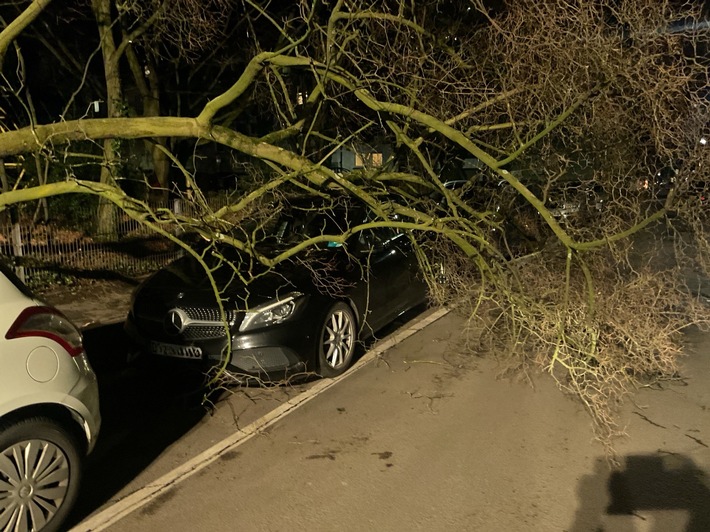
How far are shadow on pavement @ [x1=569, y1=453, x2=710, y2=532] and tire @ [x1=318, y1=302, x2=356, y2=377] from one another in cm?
240

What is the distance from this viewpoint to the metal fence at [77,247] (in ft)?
26.5

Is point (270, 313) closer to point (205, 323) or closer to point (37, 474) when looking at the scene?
point (205, 323)

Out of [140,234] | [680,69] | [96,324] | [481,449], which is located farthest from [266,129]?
[481,449]

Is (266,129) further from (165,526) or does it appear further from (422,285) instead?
(165,526)

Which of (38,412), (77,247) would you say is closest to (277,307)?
(38,412)

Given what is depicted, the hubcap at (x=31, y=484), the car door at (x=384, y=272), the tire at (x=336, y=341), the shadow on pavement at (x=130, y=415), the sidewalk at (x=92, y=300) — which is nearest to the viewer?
the hubcap at (x=31, y=484)

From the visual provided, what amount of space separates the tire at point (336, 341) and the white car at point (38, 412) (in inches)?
89.2

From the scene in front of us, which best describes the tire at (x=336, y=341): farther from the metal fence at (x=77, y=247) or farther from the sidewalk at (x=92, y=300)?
the sidewalk at (x=92, y=300)

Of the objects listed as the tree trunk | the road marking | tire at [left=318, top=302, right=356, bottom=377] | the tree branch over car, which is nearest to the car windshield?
the tree branch over car

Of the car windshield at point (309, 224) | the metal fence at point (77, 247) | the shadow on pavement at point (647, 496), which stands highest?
the metal fence at point (77, 247)

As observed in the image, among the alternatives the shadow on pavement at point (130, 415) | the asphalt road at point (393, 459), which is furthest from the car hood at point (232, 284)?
the asphalt road at point (393, 459)

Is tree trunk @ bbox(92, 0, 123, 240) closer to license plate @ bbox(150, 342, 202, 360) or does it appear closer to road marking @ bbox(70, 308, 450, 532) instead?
license plate @ bbox(150, 342, 202, 360)

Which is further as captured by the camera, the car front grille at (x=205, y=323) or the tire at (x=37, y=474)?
the car front grille at (x=205, y=323)

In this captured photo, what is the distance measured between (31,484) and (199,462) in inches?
44.8
